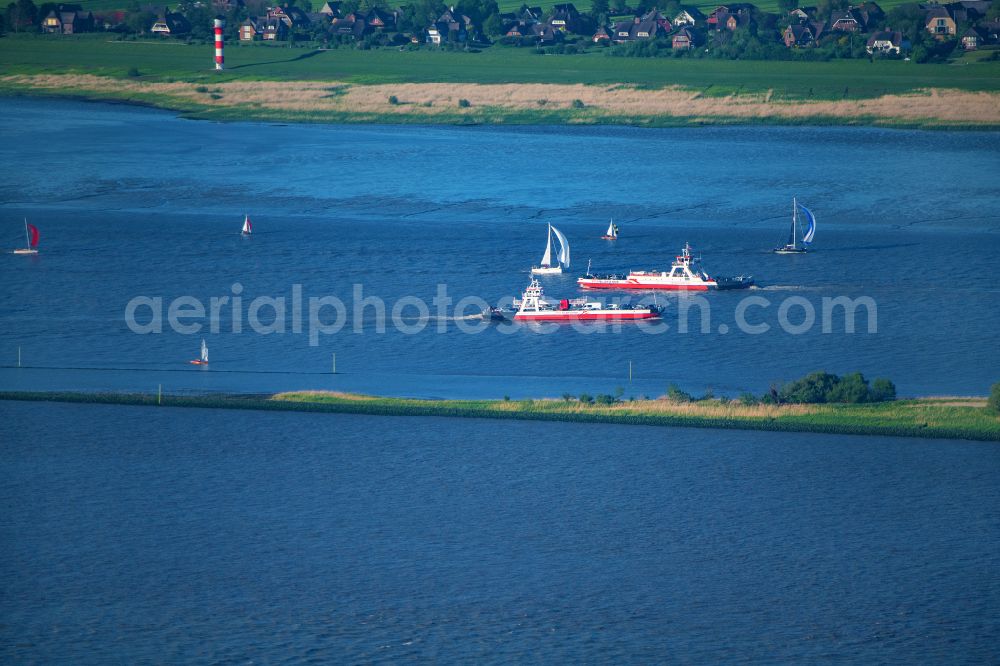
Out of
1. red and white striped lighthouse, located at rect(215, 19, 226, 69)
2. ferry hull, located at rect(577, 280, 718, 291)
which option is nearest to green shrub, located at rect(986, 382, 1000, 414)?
ferry hull, located at rect(577, 280, 718, 291)

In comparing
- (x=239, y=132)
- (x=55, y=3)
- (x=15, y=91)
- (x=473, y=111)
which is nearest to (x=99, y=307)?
(x=239, y=132)

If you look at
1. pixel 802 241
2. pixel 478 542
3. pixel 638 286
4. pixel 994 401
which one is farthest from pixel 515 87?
pixel 478 542

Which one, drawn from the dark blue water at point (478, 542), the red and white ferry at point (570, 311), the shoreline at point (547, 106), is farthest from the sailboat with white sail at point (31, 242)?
the shoreline at point (547, 106)

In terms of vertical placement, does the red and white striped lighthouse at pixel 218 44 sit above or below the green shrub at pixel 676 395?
above

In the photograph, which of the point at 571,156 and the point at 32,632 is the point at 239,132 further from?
the point at 32,632

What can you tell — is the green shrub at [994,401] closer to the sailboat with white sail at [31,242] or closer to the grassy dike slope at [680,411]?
the grassy dike slope at [680,411]
